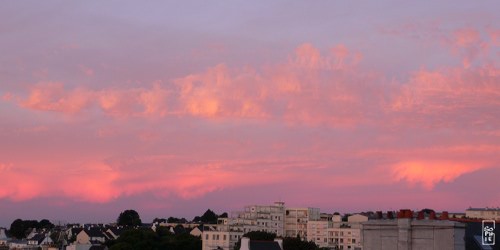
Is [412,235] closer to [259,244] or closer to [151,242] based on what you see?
[259,244]

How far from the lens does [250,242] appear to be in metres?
134

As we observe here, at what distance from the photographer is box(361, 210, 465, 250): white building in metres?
23.6

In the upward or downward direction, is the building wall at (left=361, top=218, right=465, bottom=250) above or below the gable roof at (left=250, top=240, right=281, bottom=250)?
above

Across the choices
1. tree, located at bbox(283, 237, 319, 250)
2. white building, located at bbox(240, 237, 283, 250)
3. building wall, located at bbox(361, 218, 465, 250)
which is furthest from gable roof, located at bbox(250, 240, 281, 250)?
building wall, located at bbox(361, 218, 465, 250)

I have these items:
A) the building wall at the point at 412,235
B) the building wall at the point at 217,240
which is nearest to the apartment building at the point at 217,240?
the building wall at the point at 217,240

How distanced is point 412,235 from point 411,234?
0.05 m

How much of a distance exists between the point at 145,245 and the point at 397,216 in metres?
147

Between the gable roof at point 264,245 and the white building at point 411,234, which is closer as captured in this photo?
the white building at point 411,234

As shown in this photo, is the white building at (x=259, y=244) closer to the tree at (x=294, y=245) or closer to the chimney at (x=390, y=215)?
the tree at (x=294, y=245)

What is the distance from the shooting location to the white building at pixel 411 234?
23578 millimetres

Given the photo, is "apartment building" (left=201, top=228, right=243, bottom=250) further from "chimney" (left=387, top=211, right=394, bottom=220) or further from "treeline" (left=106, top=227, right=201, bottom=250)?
"chimney" (left=387, top=211, right=394, bottom=220)

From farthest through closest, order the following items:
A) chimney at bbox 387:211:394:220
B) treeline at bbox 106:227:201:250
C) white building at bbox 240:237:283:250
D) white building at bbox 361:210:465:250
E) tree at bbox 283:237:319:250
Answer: treeline at bbox 106:227:201:250 < tree at bbox 283:237:319:250 < white building at bbox 240:237:283:250 < chimney at bbox 387:211:394:220 < white building at bbox 361:210:465:250

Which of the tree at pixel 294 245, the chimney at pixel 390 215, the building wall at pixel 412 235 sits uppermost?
the chimney at pixel 390 215

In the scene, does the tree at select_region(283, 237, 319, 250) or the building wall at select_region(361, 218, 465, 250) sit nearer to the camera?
the building wall at select_region(361, 218, 465, 250)
